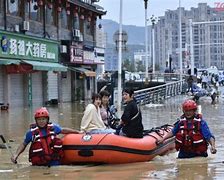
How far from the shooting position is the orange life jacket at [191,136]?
10.2 meters

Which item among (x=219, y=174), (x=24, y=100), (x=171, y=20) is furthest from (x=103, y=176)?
(x=171, y=20)

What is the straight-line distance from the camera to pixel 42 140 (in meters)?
10.3

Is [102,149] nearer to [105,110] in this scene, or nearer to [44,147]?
[44,147]

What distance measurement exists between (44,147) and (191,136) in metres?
2.56

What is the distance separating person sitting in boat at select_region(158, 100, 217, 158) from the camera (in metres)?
10.2

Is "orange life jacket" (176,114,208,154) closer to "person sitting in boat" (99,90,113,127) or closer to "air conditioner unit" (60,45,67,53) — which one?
"person sitting in boat" (99,90,113,127)

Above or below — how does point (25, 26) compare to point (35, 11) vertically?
below

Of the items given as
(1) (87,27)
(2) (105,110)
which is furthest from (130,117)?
(1) (87,27)

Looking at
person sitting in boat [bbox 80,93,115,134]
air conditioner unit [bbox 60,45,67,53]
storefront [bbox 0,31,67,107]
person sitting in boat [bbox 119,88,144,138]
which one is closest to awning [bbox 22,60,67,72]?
storefront [bbox 0,31,67,107]

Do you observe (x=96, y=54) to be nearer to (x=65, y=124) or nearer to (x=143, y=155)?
(x=65, y=124)

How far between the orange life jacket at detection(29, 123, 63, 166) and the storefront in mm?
20561

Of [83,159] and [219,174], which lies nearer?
[219,174]

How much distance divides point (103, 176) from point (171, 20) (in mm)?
138249

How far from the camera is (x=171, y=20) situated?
146 meters
